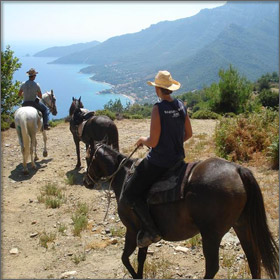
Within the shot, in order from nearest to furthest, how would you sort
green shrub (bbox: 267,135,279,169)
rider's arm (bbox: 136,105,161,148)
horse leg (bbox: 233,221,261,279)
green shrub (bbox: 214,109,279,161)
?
rider's arm (bbox: 136,105,161,148)
horse leg (bbox: 233,221,261,279)
green shrub (bbox: 267,135,279,169)
green shrub (bbox: 214,109,279,161)

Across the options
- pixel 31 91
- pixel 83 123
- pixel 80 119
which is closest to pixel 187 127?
pixel 83 123

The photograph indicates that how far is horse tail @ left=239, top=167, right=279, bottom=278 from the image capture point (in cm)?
338

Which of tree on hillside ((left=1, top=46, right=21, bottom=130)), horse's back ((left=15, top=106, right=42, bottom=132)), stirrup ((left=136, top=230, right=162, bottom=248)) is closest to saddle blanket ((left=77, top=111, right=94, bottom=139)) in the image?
horse's back ((left=15, top=106, right=42, bottom=132))

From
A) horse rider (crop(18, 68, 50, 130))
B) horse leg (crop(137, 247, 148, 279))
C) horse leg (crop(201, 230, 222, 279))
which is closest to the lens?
horse leg (crop(201, 230, 222, 279))

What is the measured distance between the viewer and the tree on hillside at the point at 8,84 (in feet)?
49.5

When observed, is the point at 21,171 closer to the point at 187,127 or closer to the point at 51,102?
the point at 51,102

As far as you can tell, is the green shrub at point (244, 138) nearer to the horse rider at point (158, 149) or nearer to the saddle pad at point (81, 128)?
the saddle pad at point (81, 128)

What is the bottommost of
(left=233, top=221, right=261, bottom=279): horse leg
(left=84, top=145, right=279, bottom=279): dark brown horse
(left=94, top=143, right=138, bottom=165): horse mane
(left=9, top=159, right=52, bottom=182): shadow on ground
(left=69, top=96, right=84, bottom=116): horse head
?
(left=9, top=159, right=52, bottom=182): shadow on ground

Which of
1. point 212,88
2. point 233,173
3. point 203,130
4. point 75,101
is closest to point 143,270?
point 233,173

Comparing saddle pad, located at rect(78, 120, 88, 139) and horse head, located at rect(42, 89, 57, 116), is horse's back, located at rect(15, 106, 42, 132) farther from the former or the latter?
horse head, located at rect(42, 89, 57, 116)

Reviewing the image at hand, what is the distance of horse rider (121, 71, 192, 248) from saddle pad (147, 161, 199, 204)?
0.08 meters

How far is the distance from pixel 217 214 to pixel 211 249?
1.50 feet

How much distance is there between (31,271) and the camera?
504cm

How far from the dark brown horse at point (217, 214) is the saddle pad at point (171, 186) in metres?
0.07
